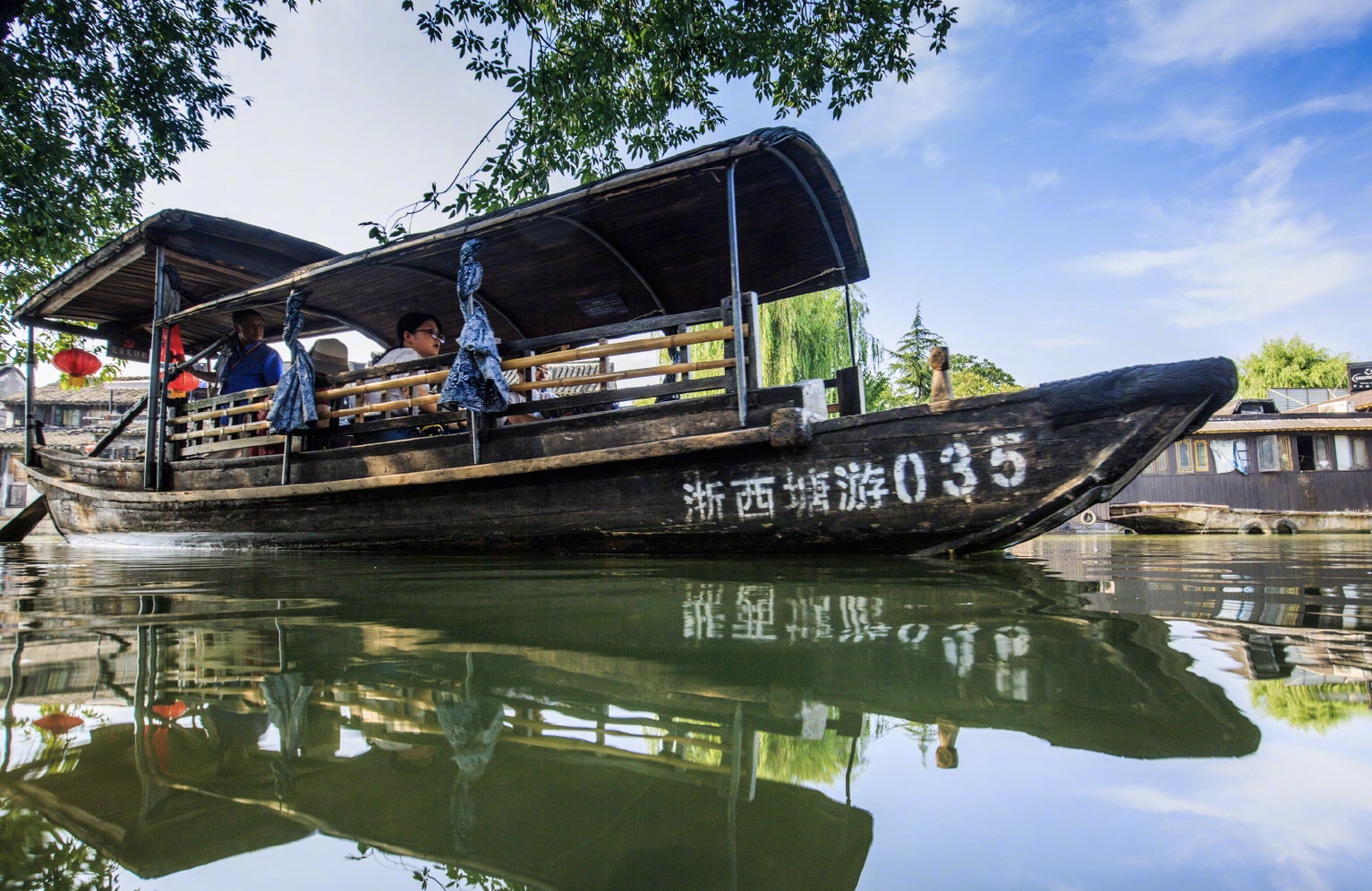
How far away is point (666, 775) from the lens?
0.67 m

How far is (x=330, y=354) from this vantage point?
7.31m

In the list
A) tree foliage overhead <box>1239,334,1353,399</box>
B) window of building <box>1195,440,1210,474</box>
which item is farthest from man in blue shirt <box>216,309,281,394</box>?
tree foliage overhead <box>1239,334,1353,399</box>

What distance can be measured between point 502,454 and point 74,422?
32.4 meters

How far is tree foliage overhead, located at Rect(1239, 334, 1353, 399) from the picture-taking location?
35.5 meters

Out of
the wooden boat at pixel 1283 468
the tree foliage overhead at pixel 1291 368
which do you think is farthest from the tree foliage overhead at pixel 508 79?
the tree foliage overhead at pixel 1291 368

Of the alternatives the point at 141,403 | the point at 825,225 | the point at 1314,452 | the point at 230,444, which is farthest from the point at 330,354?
the point at 1314,452

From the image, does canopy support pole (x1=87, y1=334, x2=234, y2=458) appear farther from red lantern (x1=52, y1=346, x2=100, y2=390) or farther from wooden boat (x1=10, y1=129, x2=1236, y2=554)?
red lantern (x1=52, y1=346, x2=100, y2=390)

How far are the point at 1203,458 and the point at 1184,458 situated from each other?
363 mm

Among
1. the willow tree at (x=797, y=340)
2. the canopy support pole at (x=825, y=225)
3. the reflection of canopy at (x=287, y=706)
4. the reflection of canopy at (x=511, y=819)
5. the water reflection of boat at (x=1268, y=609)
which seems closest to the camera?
the reflection of canopy at (x=511, y=819)

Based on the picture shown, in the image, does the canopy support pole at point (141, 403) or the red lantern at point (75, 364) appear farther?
the red lantern at point (75, 364)

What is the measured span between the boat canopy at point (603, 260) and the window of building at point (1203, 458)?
50.4 ft

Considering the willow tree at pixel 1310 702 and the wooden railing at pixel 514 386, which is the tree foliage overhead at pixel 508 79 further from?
the willow tree at pixel 1310 702

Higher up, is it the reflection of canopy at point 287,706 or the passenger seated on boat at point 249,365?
the passenger seated on boat at point 249,365

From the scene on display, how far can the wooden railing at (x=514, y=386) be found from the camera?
3.65m
